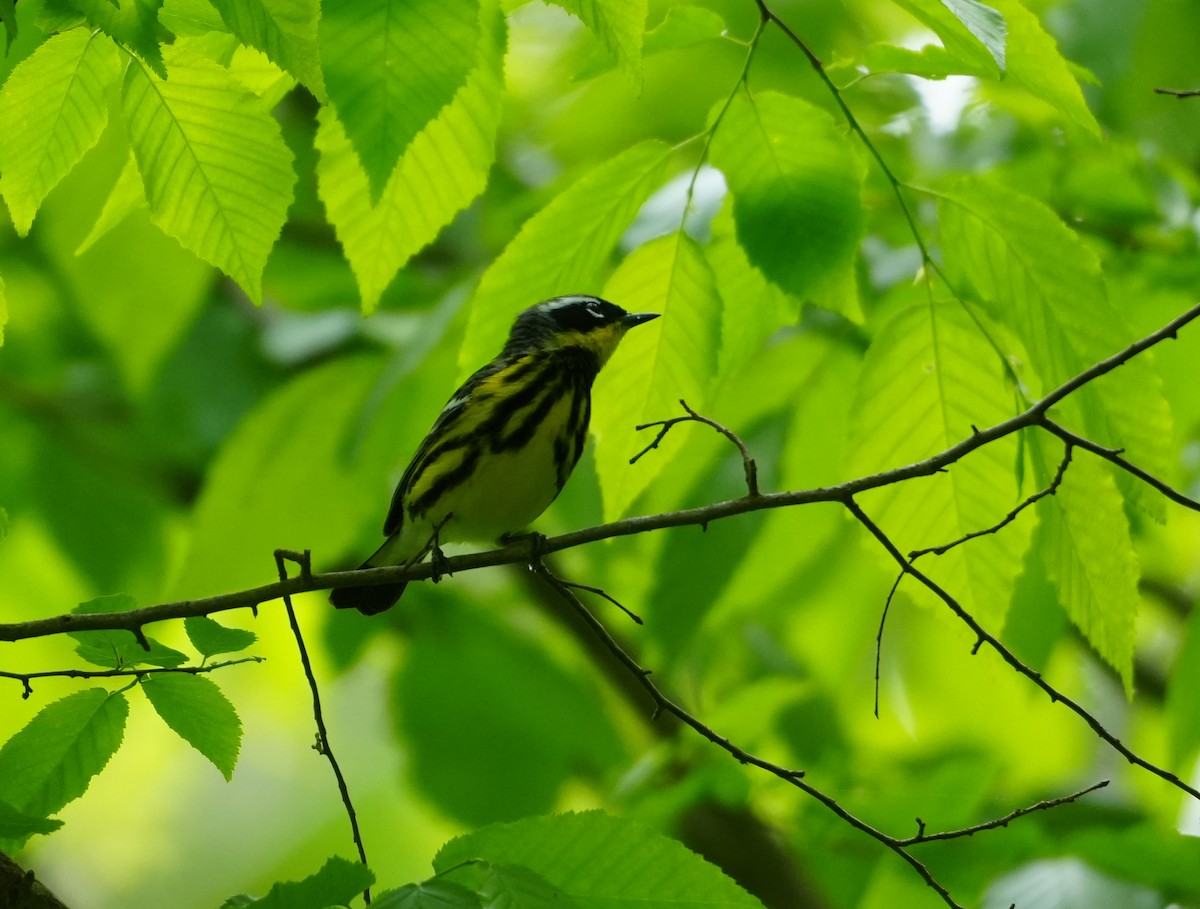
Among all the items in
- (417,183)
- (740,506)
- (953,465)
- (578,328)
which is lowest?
(740,506)

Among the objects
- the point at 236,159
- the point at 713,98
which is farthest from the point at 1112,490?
the point at 713,98

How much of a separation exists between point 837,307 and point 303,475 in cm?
179

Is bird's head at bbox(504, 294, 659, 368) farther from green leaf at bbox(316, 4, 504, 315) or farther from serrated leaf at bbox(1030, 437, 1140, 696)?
serrated leaf at bbox(1030, 437, 1140, 696)

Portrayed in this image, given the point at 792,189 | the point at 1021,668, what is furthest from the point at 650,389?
the point at 1021,668

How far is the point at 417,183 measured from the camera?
220 cm

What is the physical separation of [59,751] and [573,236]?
1.17 m

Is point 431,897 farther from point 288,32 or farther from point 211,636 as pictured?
point 288,32

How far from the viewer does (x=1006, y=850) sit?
10.9ft

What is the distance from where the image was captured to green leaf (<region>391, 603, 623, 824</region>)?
4699 mm

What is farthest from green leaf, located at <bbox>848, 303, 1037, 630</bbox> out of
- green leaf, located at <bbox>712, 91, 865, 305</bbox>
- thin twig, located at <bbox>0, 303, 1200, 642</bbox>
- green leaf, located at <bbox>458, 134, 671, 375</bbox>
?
green leaf, located at <bbox>458, 134, 671, 375</bbox>

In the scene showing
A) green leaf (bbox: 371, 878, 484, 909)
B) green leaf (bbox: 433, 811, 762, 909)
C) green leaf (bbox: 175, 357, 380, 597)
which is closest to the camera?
green leaf (bbox: 371, 878, 484, 909)

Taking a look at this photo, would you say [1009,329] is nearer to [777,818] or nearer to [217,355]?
[777,818]

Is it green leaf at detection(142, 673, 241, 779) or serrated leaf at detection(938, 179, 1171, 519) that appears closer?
green leaf at detection(142, 673, 241, 779)

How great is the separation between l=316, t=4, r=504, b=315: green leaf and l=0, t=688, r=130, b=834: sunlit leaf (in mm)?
747
